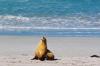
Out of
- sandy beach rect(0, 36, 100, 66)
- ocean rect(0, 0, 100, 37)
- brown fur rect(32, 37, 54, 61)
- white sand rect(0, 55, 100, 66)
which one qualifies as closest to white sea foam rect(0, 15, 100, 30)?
ocean rect(0, 0, 100, 37)

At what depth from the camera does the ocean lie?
49.8 ft

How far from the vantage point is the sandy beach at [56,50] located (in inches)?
363

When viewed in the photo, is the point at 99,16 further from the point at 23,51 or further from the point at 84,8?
the point at 23,51

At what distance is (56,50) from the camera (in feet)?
37.5

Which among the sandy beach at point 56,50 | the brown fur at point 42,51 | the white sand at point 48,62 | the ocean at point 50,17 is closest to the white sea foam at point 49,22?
the ocean at point 50,17

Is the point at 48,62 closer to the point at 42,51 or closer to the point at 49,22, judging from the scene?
the point at 42,51

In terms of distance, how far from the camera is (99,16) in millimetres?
19156

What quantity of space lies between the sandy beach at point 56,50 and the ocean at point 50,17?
44.6 inches

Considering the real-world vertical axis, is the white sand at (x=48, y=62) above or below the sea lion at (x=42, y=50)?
below

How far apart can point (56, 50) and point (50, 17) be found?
24.8ft

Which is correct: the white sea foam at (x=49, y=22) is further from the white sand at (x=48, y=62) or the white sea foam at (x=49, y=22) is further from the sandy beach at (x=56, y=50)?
the white sand at (x=48, y=62)

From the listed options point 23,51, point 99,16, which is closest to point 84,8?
point 99,16

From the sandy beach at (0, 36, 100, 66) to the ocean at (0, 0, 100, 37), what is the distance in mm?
1132

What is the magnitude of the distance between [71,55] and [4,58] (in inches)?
71.8
